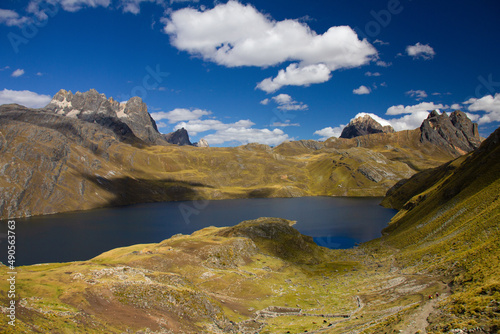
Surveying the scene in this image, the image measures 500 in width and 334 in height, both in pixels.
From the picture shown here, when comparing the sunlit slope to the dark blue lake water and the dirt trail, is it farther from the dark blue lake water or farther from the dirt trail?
the dark blue lake water

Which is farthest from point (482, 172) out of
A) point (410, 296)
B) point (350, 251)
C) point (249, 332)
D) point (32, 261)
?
point (32, 261)

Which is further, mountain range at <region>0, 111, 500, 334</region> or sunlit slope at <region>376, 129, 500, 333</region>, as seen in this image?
mountain range at <region>0, 111, 500, 334</region>

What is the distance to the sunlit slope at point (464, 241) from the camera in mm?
34719

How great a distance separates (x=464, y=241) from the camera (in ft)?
243

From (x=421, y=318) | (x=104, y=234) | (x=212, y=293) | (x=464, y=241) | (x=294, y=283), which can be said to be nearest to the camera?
(x=421, y=318)

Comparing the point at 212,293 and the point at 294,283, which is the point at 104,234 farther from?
the point at 294,283

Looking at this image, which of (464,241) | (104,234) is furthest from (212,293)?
(104,234)

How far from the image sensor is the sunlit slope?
114 feet

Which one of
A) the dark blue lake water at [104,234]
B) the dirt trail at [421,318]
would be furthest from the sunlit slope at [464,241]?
the dark blue lake water at [104,234]

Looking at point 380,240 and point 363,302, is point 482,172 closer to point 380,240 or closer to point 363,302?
point 380,240

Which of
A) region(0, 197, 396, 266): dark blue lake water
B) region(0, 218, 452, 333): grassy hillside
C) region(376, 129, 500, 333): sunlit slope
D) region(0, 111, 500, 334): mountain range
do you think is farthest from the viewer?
region(0, 197, 396, 266): dark blue lake water

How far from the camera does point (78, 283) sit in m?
45.1

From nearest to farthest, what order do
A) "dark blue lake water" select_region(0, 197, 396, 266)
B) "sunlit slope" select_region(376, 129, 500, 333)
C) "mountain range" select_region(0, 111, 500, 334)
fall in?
"sunlit slope" select_region(376, 129, 500, 333), "mountain range" select_region(0, 111, 500, 334), "dark blue lake water" select_region(0, 197, 396, 266)

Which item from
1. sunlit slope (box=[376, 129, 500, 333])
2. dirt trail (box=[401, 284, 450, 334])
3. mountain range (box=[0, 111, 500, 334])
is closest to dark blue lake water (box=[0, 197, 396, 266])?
sunlit slope (box=[376, 129, 500, 333])
